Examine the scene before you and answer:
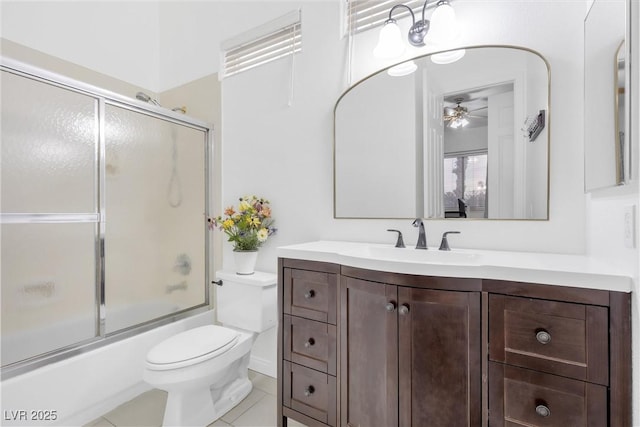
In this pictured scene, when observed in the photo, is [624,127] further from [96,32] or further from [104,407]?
[96,32]

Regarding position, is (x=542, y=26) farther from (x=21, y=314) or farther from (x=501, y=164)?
(x=21, y=314)

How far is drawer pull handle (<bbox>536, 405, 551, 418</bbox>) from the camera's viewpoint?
0.95 meters

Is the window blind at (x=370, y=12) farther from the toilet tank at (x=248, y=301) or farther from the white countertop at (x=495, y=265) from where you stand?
the toilet tank at (x=248, y=301)

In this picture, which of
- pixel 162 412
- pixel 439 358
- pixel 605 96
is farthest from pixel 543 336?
pixel 162 412

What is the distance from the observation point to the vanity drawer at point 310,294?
137 centimetres

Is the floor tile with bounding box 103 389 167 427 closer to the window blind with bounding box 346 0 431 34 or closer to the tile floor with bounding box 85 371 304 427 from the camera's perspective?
the tile floor with bounding box 85 371 304 427

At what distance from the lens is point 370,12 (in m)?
1.79

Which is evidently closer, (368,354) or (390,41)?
(368,354)

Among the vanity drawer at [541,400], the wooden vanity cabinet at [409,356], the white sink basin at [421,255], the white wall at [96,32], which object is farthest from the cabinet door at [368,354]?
the white wall at [96,32]

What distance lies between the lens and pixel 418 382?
1.12 metres

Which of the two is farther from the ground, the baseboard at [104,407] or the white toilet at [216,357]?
the white toilet at [216,357]

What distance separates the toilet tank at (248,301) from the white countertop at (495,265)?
20.0 inches

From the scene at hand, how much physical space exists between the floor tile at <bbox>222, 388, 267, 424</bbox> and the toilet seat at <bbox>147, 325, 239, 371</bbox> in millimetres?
428

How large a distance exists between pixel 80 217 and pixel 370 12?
6.85 feet
